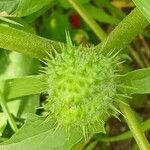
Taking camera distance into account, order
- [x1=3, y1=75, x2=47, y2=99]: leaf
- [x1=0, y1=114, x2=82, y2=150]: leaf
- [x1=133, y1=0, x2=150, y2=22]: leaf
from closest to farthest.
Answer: [x1=133, y1=0, x2=150, y2=22]: leaf, [x1=0, y1=114, x2=82, y2=150]: leaf, [x1=3, y1=75, x2=47, y2=99]: leaf

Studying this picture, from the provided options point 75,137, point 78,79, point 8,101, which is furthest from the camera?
point 8,101

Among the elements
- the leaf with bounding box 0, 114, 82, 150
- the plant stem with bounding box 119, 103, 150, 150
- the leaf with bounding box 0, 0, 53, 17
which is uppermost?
the leaf with bounding box 0, 0, 53, 17

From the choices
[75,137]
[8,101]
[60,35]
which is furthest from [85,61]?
[60,35]

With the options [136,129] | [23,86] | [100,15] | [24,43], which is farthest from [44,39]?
[100,15]

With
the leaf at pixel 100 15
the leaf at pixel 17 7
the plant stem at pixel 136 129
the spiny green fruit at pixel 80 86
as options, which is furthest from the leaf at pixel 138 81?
the leaf at pixel 100 15

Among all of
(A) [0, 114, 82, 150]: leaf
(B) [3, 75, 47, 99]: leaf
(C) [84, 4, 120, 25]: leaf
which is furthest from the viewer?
(C) [84, 4, 120, 25]: leaf

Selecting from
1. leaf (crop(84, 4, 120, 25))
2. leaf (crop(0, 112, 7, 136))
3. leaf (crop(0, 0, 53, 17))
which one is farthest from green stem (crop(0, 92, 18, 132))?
leaf (crop(84, 4, 120, 25))

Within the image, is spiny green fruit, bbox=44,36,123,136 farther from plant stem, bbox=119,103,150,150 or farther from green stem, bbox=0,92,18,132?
green stem, bbox=0,92,18,132

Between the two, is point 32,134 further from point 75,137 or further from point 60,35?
point 60,35
